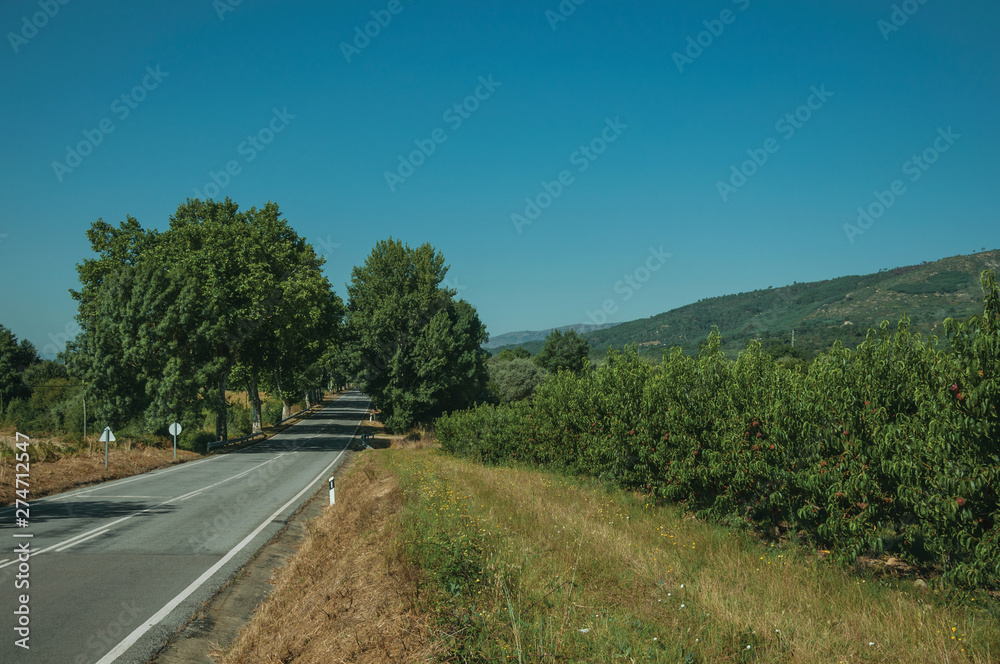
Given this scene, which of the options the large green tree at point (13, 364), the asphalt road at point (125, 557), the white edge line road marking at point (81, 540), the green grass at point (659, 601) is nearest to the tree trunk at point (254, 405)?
the large green tree at point (13, 364)

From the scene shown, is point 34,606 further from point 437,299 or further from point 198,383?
point 437,299

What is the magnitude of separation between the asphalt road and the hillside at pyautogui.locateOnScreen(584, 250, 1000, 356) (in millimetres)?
59328

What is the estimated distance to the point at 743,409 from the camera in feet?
34.6

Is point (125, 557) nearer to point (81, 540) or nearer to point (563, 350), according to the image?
point (81, 540)

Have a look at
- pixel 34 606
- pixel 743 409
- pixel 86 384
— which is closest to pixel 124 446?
pixel 86 384

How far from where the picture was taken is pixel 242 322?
37875 mm

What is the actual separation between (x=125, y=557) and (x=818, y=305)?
13008cm

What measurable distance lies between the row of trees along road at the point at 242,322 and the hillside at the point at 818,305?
34.9 m

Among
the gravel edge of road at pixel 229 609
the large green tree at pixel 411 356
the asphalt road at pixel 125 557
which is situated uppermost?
the large green tree at pixel 411 356

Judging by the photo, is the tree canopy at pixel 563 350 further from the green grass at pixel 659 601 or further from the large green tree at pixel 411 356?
the green grass at pixel 659 601

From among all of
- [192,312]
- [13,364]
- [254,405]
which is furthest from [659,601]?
[13,364]

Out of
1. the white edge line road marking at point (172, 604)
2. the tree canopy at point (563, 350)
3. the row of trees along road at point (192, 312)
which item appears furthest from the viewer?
the tree canopy at point (563, 350)

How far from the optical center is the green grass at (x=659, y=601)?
15.6 feet

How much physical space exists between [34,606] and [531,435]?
56.5ft
